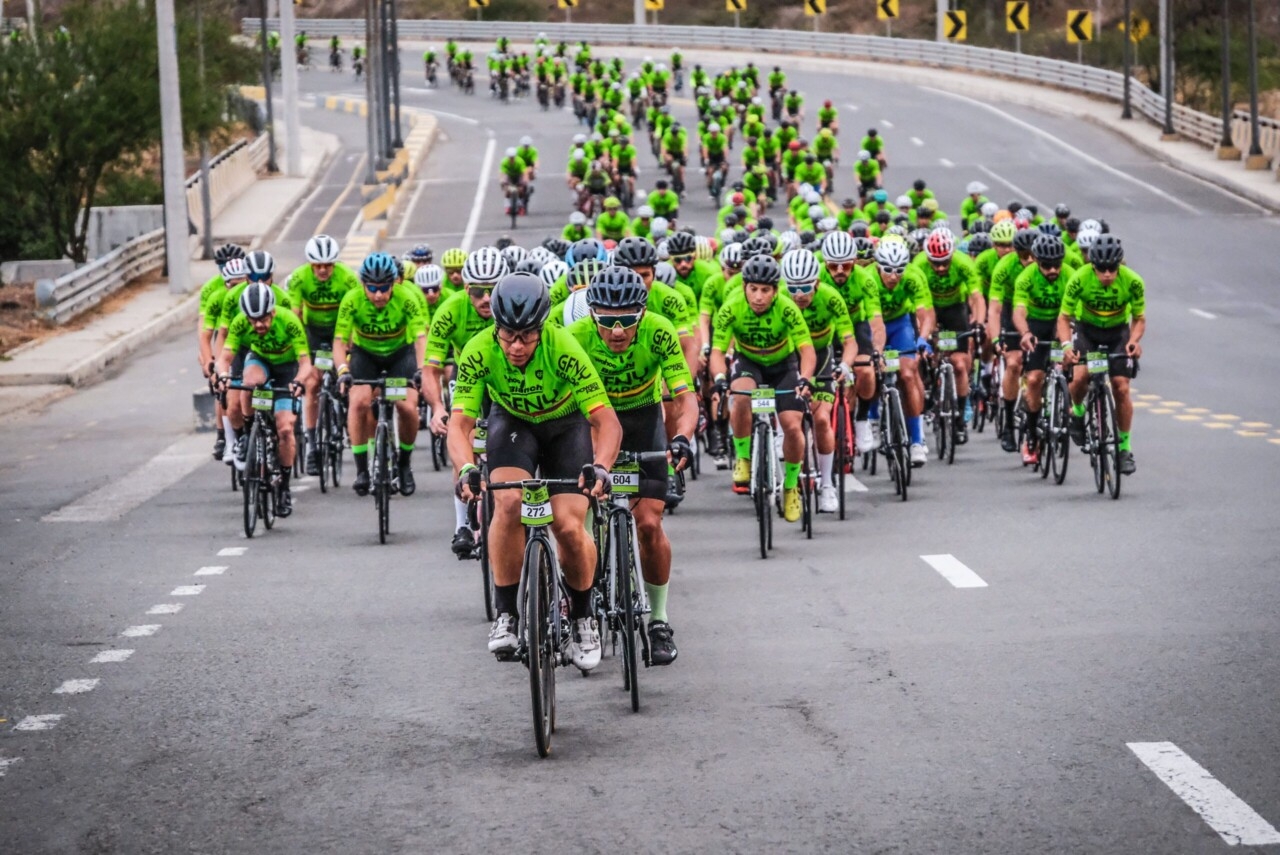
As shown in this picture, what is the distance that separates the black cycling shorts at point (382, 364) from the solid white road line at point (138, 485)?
257cm

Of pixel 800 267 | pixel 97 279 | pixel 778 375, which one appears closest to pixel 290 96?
pixel 97 279

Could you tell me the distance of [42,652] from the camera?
1096 centimetres

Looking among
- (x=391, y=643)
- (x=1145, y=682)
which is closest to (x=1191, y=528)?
(x=1145, y=682)

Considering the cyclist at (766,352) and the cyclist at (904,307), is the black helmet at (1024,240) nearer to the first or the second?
the cyclist at (904,307)

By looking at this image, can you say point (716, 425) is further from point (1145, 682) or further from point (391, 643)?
point (1145, 682)

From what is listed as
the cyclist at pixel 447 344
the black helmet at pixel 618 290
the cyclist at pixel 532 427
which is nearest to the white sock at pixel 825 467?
the cyclist at pixel 447 344

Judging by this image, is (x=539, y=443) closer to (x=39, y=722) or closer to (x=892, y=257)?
(x=39, y=722)

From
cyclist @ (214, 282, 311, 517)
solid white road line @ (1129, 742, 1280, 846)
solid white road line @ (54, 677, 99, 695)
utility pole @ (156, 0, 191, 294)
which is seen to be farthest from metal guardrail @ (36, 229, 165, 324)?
solid white road line @ (1129, 742, 1280, 846)

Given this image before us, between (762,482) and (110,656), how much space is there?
4596 mm

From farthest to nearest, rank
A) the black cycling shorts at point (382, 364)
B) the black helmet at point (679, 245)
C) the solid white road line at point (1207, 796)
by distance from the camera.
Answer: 1. the black helmet at point (679, 245)
2. the black cycling shorts at point (382, 364)
3. the solid white road line at point (1207, 796)

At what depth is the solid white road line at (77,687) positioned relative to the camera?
9.84 meters

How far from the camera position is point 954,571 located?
12891 mm

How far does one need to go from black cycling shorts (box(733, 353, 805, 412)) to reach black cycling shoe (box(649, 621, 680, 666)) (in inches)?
183

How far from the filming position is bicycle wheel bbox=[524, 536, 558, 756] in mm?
8031
